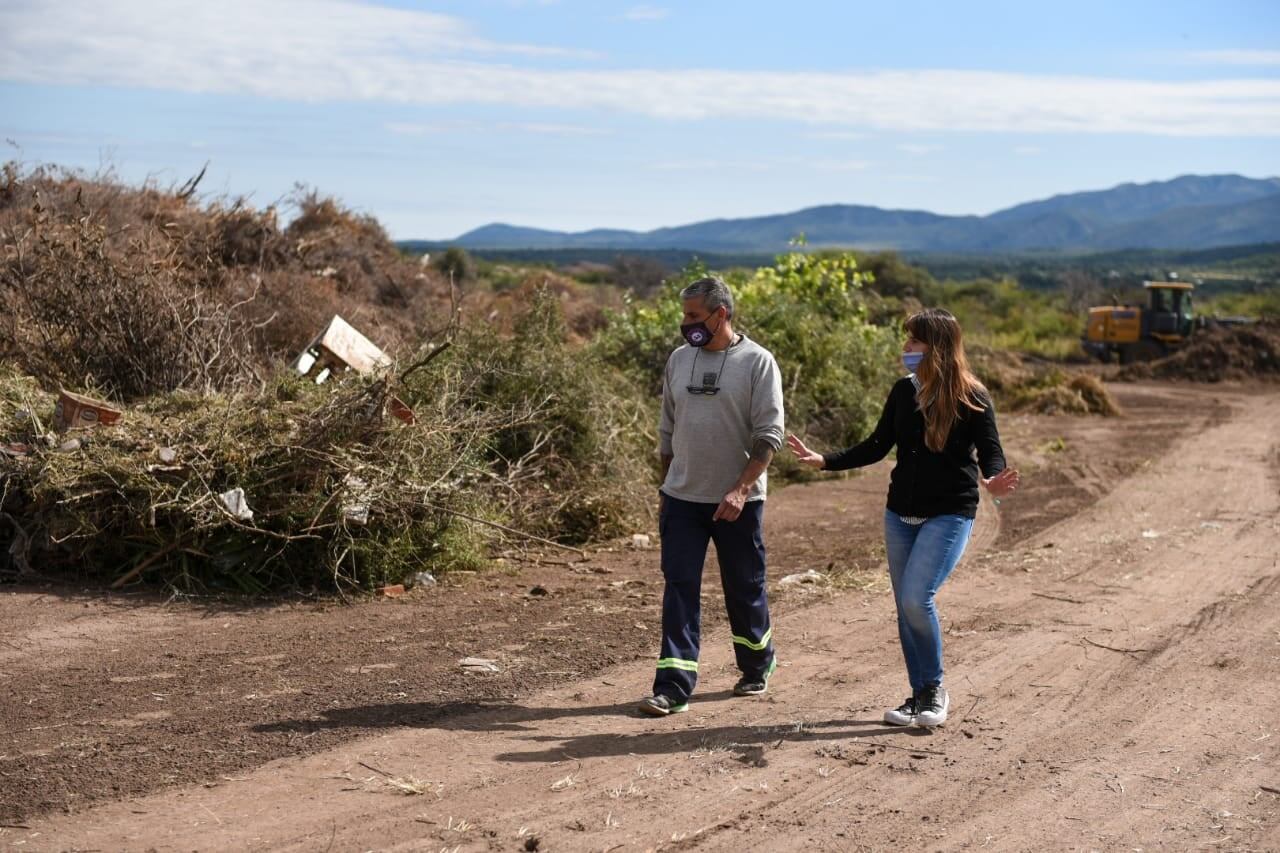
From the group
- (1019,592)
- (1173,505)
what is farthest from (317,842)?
(1173,505)

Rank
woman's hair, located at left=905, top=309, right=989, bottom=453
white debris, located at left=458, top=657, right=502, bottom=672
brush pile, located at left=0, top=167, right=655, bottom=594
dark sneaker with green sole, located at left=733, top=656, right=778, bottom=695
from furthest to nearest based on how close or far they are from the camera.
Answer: brush pile, located at left=0, top=167, right=655, bottom=594 → white debris, located at left=458, top=657, right=502, bottom=672 → dark sneaker with green sole, located at left=733, top=656, right=778, bottom=695 → woman's hair, located at left=905, top=309, right=989, bottom=453

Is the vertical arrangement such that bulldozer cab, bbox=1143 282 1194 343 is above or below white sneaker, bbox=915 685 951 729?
above

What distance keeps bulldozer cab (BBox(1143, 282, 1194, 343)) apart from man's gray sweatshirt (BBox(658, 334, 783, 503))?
1248 inches

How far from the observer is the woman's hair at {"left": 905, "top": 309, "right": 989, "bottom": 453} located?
5703 mm

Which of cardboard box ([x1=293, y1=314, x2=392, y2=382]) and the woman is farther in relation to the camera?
cardboard box ([x1=293, y1=314, x2=392, y2=382])

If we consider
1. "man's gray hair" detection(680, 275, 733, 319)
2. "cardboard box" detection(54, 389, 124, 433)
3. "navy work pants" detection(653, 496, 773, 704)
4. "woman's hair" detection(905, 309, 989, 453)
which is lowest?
"navy work pants" detection(653, 496, 773, 704)

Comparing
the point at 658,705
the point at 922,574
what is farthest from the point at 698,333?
the point at 658,705

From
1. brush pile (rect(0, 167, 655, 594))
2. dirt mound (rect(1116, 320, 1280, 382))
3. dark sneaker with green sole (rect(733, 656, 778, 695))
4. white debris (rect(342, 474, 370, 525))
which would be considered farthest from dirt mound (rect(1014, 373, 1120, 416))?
dark sneaker with green sole (rect(733, 656, 778, 695))

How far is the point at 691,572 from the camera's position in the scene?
6.14 meters

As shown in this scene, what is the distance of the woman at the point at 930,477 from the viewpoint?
226 inches

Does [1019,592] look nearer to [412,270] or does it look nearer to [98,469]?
[98,469]

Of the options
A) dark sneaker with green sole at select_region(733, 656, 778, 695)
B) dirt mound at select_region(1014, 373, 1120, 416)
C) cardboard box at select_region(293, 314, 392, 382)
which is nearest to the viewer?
dark sneaker with green sole at select_region(733, 656, 778, 695)

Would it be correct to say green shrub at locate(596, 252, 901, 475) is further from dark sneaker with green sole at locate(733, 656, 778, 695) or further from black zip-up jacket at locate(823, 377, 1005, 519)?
black zip-up jacket at locate(823, 377, 1005, 519)

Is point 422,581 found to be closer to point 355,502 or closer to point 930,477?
point 355,502
